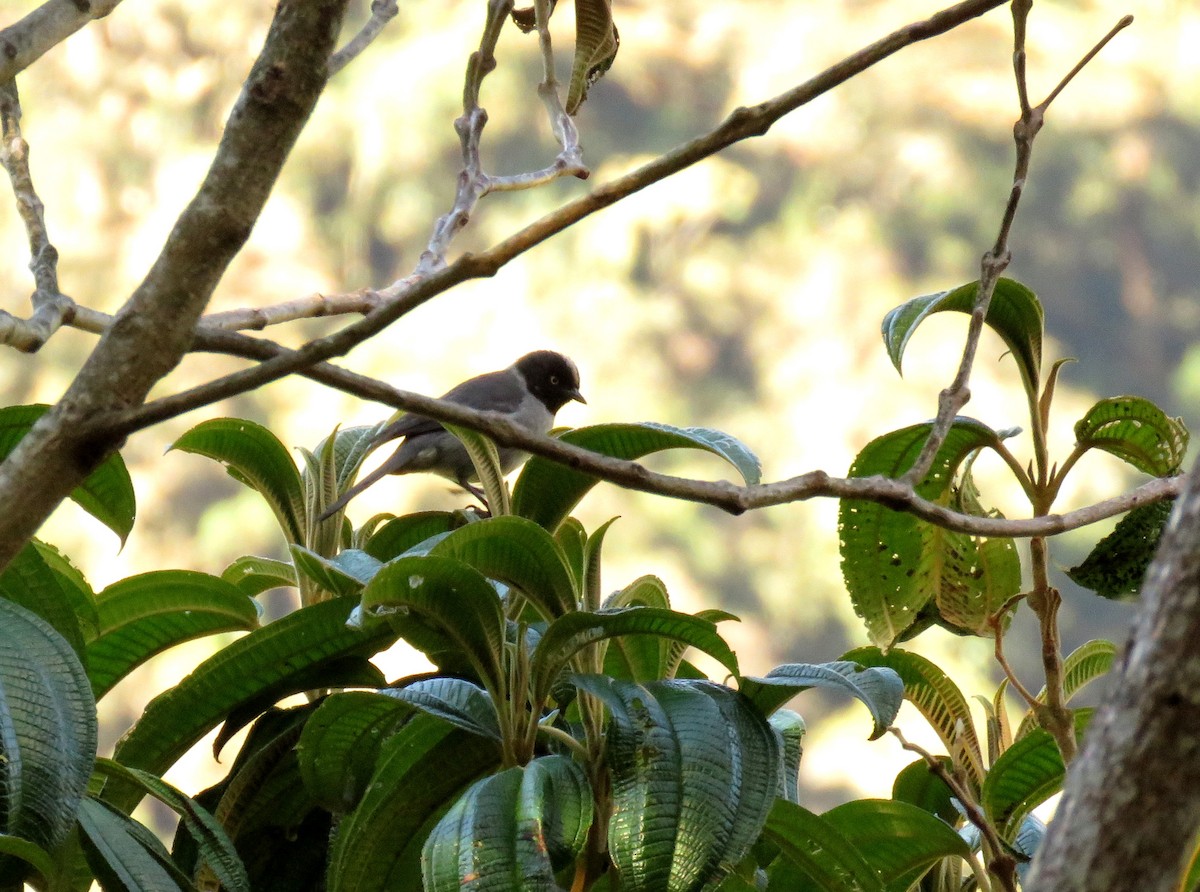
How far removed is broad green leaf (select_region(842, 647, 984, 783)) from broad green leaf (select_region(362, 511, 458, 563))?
1.43ft

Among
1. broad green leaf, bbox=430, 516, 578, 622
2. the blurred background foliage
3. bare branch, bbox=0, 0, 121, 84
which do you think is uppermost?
the blurred background foliage

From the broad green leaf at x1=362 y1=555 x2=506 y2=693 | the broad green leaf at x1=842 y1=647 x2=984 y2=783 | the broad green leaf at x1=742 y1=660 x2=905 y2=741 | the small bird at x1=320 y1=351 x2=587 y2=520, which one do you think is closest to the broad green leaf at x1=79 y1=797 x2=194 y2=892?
the broad green leaf at x1=362 y1=555 x2=506 y2=693

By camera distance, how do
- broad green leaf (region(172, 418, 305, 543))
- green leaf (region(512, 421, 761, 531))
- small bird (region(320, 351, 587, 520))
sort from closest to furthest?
green leaf (region(512, 421, 761, 531)) → broad green leaf (region(172, 418, 305, 543)) → small bird (region(320, 351, 587, 520))

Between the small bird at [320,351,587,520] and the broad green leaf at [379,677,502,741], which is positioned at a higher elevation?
the small bird at [320,351,587,520]

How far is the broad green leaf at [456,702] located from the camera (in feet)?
3.28

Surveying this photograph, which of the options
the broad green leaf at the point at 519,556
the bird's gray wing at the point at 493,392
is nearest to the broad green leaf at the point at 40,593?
the broad green leaf at the point at 519,556

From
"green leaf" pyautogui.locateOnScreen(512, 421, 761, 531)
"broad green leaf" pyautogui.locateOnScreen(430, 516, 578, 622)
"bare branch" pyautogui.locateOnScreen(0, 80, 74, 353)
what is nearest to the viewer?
"bare branch" pyautogui.locateOnScreen(0, 80, 74, 353)

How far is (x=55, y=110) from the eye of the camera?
909 centimetres

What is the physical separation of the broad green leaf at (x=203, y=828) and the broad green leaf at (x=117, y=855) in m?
0.03

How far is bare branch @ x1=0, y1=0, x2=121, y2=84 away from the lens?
113 centimetres

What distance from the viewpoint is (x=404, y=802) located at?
1061 mm

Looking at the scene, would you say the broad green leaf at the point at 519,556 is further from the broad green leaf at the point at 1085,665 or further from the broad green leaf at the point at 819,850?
the broad green leaf at the point at 1085,665

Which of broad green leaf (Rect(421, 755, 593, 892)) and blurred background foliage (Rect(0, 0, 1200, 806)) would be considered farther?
blurred background foliage (Rect(0, 0, 1200, 806))

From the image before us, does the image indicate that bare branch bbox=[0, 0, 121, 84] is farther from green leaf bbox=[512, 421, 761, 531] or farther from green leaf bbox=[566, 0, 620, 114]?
green leaf bbox=[512, 421, 761, 531]
